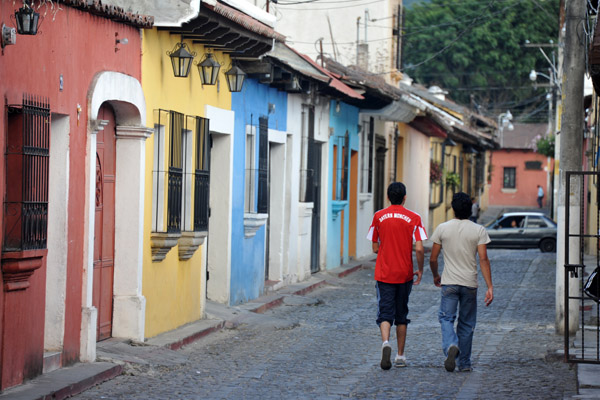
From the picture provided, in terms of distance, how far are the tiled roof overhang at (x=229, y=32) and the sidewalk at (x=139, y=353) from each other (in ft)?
11.0

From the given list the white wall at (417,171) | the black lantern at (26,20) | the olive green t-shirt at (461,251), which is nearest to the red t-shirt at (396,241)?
the olive green t-shirt at (461,251)

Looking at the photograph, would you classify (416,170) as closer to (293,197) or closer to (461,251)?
(293,197)

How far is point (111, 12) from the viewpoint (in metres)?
10.0

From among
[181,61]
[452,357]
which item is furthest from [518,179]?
[452,357]

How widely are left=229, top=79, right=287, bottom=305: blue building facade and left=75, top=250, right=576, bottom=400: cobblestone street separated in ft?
2.40

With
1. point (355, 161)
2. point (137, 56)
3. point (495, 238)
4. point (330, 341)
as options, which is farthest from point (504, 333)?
point (495, 238)

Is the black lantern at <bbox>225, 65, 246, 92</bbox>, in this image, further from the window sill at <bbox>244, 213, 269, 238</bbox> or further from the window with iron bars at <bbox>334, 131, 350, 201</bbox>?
the window with iron bars at <bbox>334, 131, 350, 201</bbox>

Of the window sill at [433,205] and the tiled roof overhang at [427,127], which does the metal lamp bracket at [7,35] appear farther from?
the window sill at [433,205]

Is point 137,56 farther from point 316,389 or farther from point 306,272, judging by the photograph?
point 306,272

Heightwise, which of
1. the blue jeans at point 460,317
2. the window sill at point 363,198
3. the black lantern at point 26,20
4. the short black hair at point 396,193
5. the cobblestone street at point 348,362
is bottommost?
the cobblestone street at point 348,362

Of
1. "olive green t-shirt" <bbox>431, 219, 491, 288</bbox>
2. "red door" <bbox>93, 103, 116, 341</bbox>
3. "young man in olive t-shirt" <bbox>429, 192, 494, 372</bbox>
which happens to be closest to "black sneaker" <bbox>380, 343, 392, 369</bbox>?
"young man in olive t-shirt" <bbox>429, 192, 494, 372</bbox>

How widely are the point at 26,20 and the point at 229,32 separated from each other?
5108 mm

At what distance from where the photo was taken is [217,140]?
14.8m

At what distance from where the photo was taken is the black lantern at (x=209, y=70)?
1295 centimetres
